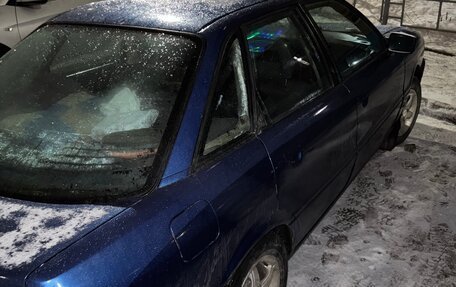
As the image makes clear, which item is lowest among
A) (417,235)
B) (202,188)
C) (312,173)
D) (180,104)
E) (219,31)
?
(417,235)

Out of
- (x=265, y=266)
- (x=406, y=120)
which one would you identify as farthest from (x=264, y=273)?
(x=406, y=120)

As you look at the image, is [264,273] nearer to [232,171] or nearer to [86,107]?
[232,171]

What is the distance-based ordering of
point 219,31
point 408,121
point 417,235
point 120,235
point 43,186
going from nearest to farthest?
point 120,235 < point 43,186 < point 219,31 < point 417,235 < point 408,121

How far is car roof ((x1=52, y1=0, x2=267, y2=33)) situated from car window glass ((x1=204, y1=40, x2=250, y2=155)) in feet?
0.68

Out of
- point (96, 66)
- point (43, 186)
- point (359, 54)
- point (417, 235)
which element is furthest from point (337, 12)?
point (43, 186)

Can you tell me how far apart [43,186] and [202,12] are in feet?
3.48

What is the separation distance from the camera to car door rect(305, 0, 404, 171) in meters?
3.03

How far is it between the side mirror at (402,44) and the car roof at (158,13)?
1467 mm

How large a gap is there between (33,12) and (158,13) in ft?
11.3

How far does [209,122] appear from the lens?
193 centimetres

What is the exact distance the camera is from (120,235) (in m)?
1.51

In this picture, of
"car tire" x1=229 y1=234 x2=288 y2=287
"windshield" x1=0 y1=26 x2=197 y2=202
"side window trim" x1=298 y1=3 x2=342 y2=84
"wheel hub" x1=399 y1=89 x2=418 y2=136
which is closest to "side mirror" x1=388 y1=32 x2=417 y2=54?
"wheel hub" x1=399 y1=89 x2=418 y2=136

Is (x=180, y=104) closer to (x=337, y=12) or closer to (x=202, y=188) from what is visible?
(x=202, y=188)

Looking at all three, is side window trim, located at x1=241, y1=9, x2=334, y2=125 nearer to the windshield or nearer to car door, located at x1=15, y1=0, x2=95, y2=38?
the windshield
